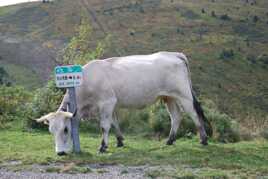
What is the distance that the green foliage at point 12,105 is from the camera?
62.1 feet

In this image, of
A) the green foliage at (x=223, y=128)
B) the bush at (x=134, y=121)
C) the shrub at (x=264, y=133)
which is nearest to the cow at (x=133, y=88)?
the green foliage at (x=223, y=128)

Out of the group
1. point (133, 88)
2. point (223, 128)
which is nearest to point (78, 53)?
point (223, 128)

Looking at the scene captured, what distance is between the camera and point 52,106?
1828cm

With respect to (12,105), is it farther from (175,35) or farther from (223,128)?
(175,35)

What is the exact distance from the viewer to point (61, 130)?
1121 centimetres

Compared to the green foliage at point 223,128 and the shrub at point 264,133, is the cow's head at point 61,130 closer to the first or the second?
the green foliage at point 223,128

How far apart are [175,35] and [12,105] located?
2546 inches

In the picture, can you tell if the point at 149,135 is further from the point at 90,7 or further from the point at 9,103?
the point at 90,7

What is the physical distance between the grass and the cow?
839 mm

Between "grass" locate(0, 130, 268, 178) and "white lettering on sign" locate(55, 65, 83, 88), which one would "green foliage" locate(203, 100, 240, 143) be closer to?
"grass" locate(0, 130, 268, 178)

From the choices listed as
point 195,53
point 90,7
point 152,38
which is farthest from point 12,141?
point 90,7

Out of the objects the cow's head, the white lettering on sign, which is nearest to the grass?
the cow's head

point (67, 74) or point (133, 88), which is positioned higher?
point (67, 74)

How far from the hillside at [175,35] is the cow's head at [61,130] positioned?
3551 centimetres
